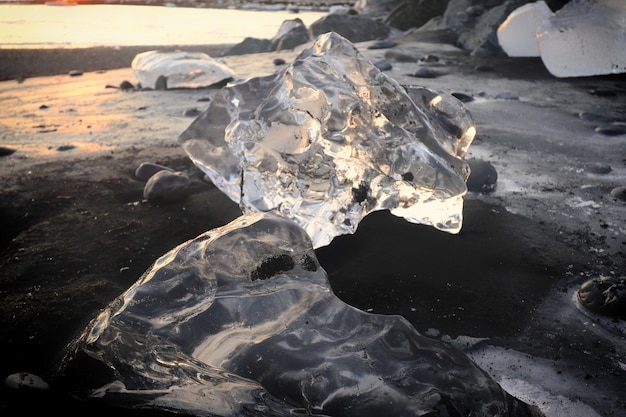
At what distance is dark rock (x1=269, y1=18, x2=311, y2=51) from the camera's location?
9.04 meters

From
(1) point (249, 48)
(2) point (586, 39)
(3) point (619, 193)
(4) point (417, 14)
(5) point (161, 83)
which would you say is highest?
(4) point (417, 14)

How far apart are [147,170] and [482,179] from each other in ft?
5.83

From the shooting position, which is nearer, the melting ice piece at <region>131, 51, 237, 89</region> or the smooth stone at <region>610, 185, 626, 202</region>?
the smooth stone at <region>610, 185, 626, 202</region>

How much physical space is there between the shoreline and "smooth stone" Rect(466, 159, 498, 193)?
241 inches

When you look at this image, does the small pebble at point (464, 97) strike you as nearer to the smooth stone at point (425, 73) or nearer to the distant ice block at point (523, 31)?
the smooth stone at point (425, 73)

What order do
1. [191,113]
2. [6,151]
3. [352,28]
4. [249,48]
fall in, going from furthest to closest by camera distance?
[352,28], [249,48], [191,113], [6,151]

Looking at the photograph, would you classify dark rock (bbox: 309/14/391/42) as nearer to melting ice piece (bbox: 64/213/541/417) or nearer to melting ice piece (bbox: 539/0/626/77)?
melting ice piece (bbox: 539/0/626/77)

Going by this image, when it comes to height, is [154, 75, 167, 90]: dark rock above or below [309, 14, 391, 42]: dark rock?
below

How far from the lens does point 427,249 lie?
2.37 m

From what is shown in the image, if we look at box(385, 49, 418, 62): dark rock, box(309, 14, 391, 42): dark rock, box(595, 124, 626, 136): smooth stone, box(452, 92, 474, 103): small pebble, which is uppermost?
box(309, 14, 391, 42): dark rock

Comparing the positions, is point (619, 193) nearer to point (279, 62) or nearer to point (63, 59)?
point (279, 62)

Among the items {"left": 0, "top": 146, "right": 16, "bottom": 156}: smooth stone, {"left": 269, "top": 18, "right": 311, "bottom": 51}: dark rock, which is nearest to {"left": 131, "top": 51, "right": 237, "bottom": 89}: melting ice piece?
{"left": 0, "top": 146, "right": 16, "bottom": 156}: smooth stone

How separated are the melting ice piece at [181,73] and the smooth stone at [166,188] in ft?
10.1

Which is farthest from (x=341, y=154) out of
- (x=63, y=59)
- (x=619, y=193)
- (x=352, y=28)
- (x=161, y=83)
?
(x=352, y=28)
